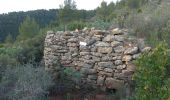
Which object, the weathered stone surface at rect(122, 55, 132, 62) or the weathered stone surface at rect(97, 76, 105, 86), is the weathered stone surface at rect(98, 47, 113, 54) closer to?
the weathered stone surface at rect(122, 55, 132, 62)

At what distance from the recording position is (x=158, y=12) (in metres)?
9.30

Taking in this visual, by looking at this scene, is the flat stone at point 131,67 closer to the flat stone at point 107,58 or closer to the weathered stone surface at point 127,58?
the weathered stone surface at point 127,58

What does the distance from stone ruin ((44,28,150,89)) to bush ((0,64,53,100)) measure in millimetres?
918

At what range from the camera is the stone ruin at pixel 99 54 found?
7945mm

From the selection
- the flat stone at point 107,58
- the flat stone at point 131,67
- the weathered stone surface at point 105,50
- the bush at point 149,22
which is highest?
the bush at point 149,22

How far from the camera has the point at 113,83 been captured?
8117mm

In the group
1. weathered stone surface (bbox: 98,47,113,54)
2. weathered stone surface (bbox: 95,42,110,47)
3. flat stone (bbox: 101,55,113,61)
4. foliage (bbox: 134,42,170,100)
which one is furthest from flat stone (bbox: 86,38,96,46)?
foliage (bbox: 134,42,170,100)

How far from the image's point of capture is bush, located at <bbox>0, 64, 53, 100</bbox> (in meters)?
7.11

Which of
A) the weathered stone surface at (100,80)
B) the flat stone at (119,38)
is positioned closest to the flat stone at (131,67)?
the flat stone at (119,38)

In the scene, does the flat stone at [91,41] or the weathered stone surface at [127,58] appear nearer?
the weathered stone surface at [127,58]

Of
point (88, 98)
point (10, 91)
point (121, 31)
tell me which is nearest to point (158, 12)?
point (121, 31)

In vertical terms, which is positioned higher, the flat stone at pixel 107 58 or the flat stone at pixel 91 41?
the flat stone at pixel 91 41

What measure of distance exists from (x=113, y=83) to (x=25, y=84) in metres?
1.93

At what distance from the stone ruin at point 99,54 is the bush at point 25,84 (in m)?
0.92
